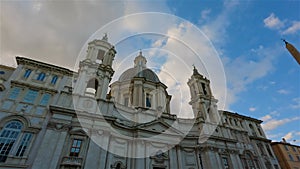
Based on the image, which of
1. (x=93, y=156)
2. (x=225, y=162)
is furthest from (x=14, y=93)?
(x=225, y=162)

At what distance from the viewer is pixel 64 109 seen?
60.7ft

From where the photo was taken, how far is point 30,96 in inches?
738

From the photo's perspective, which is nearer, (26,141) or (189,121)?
(26,141)

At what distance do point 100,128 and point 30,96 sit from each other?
9220mm

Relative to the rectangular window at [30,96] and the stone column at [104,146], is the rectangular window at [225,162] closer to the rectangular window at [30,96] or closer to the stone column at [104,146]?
the stone column at [104,146]

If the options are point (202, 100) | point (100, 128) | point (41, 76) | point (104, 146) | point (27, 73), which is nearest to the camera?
point (104, 146)

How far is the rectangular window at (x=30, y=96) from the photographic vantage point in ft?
60.1

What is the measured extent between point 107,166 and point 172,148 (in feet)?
33.4

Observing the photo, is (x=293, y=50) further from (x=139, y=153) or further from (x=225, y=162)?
(x=139, y=153)

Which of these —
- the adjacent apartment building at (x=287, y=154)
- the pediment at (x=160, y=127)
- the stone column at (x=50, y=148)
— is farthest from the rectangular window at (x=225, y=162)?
the stone column at (x=50, y=148)

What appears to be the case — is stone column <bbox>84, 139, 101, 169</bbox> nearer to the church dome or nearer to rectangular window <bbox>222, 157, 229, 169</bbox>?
rectangular window <bbox>222, 157, 229, 169</bbox>

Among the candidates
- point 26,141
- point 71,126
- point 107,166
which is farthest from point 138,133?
point 26,141

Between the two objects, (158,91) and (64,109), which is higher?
(158,91)

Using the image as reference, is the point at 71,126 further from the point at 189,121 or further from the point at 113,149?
the point at 189,121
